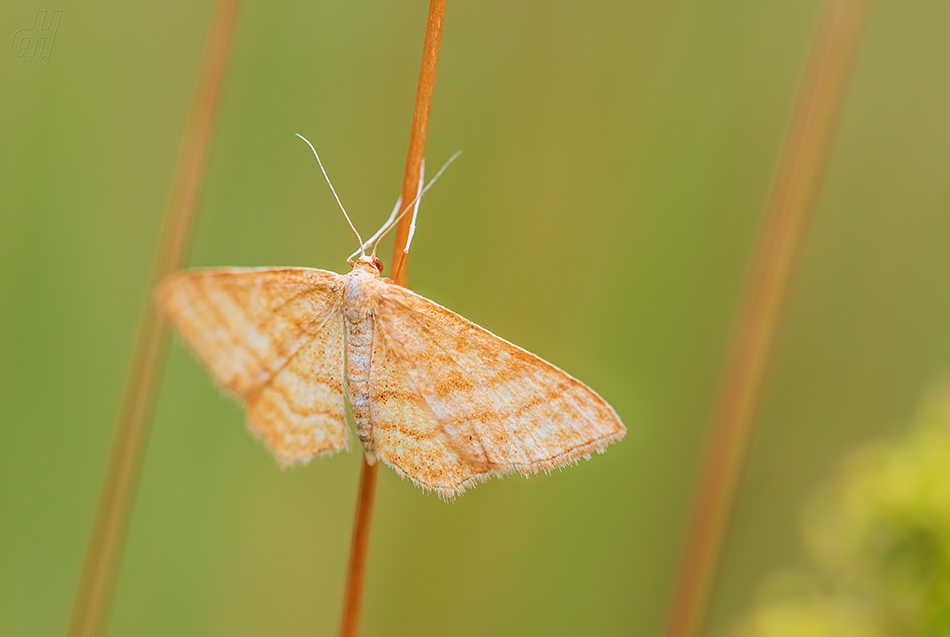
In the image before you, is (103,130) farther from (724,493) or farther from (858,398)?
(858,398)

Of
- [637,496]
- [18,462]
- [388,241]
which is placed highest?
[388,241]

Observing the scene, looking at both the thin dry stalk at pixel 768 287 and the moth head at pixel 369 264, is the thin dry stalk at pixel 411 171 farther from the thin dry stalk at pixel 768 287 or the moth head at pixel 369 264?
the thin dry stalk at pixel 768 287

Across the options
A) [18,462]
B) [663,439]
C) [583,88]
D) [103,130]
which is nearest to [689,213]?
[583,88]

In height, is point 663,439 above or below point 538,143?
below

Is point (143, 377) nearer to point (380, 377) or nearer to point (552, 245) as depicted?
point (380, 377)


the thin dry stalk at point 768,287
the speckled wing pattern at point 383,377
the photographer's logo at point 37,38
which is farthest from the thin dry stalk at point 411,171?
the photographer's logo at point 37,38

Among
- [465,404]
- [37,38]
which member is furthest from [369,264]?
[37,38]
